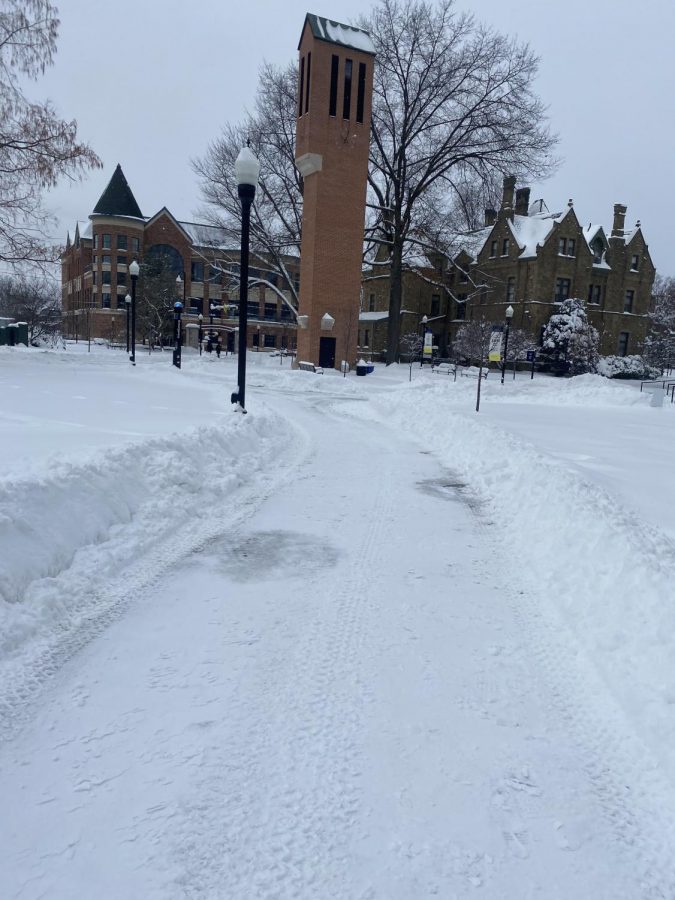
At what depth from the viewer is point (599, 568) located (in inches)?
193

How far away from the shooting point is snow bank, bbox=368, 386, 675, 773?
137 inches

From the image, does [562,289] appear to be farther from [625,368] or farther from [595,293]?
[625,368]

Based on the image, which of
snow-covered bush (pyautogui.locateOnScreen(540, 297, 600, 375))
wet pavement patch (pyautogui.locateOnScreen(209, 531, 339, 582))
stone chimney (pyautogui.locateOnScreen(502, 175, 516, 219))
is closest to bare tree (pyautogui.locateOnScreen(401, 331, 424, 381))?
snow-covered bush (pyautogui.locateOnScreen(540, 297, 600, 375))

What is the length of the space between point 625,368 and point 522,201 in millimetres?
19167

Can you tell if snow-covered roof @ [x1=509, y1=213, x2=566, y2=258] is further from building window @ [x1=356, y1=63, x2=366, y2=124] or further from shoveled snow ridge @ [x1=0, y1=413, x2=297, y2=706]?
shoveled snow ridge @ [x1=0, y1=413, x2=297, y2=706]

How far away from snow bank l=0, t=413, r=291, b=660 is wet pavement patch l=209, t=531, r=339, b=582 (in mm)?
708

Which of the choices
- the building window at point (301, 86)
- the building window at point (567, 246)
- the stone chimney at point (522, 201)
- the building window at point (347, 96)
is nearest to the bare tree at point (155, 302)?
the building window at point (301, 86)

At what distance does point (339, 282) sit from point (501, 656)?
3515 cm

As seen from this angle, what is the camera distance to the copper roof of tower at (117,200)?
61.7 m

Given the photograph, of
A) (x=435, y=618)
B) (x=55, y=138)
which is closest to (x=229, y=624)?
(x=435, y=618)

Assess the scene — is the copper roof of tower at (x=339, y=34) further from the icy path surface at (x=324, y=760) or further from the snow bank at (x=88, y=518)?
the icy path surface at (x=324, y=760)

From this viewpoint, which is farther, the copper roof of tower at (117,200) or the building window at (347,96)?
the copper roof of tower at (117,200)

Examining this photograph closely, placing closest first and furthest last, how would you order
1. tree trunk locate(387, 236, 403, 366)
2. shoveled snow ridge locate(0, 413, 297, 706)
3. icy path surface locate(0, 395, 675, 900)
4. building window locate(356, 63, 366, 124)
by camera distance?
icy path surface locate(0, 395, 675, 900), shoveled snow ridge locate(0, 413, 297, 706), building window locate(356, 63, 366, 124), tree trunk locate(387, 236, 403, 366)

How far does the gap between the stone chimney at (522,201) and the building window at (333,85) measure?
90.1ft
